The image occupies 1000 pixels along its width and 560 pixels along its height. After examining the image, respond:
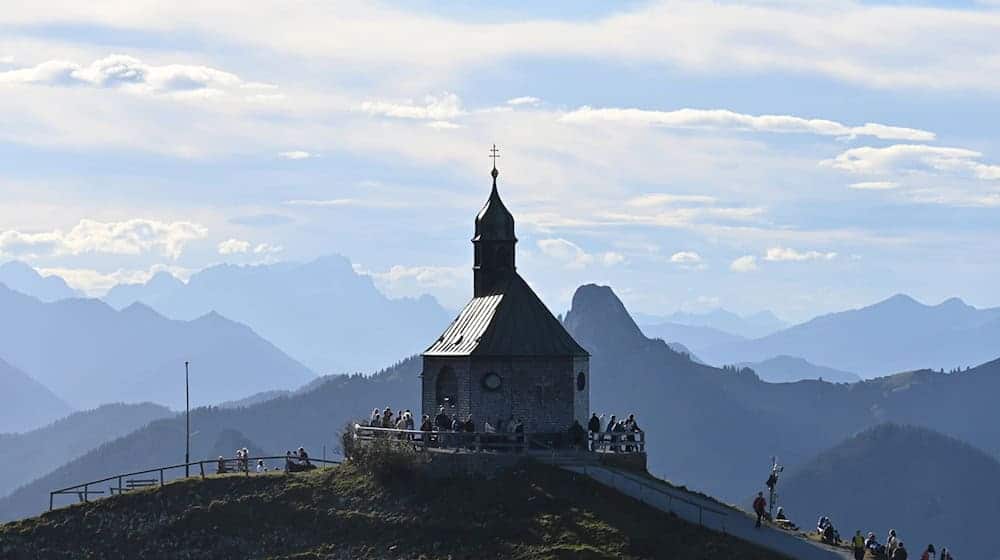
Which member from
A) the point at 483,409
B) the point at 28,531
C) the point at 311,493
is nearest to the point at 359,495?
the point at 311,493

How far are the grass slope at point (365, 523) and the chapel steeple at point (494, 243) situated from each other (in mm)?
14140

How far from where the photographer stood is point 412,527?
72188 mm

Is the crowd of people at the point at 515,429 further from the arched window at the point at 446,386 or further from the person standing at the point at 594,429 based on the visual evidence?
the arched window at the point at 446,386

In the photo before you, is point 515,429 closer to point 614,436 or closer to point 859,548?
point 614,436

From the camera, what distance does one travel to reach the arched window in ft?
278

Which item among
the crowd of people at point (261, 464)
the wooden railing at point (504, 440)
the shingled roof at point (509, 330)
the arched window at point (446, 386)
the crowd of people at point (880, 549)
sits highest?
the shingled roof at point (509, 330)

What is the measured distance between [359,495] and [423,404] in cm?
1147

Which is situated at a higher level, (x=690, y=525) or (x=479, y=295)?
(x=479, y=295)

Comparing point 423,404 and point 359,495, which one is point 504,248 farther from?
point 359,495

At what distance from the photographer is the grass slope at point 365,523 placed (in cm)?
6800

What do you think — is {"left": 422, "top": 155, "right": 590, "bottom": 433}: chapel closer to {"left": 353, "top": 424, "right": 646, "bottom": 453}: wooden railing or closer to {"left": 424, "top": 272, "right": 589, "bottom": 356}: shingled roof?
{"left": 424, "top": 272, "right": 589, "bottom": 356}: shingled roof

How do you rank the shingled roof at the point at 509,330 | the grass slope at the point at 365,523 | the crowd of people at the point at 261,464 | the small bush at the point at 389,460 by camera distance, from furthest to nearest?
1. the crowd of people at the point at 261,464
2. the shingled roof at the point at 509,330
3. the small bush at the point at 389,460
4. the grass slope at the point at 365,523

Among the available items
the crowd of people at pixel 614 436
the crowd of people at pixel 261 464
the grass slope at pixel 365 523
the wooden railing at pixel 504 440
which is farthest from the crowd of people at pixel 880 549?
the crowd of people at pixel 261 464

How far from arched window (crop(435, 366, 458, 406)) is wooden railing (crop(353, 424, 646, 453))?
3860 millimetres
